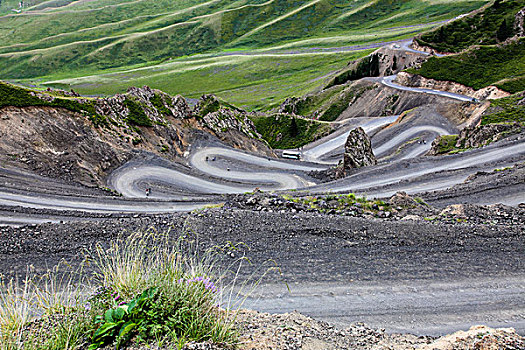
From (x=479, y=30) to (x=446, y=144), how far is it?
2572 inches

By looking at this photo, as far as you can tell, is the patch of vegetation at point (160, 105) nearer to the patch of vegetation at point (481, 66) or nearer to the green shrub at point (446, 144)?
the green shrub at point (446, 144)

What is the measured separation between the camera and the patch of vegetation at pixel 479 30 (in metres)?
86.2

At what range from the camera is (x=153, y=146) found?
153 feet

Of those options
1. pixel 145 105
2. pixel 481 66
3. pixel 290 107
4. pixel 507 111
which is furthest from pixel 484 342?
pixel 290 107

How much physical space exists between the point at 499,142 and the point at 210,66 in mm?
173662

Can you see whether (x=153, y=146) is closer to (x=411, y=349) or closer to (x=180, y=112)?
(x=180, y=112)

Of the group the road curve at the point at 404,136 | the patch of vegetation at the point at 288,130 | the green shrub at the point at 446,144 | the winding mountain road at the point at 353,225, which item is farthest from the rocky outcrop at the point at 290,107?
the green shrub at the point at 446,144

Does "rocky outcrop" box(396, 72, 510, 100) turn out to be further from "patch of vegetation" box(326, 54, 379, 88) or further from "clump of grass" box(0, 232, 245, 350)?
"clump of grass" box(0, 232, 245, 350)

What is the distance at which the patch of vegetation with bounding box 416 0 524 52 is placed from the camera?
283ft

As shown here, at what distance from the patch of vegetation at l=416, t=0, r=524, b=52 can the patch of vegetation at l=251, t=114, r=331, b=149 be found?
4658 cm

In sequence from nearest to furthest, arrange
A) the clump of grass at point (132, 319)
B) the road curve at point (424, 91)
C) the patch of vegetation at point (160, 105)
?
the clump of grass at point (132, 319) → the patch of vegetation at point (160, 105) → the road curve at point (424, 91)

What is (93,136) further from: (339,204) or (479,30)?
(479,30)

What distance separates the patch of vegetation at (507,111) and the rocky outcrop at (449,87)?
10.9 meters

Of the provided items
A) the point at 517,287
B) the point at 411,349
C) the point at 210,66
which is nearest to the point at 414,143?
the point at 517,287
